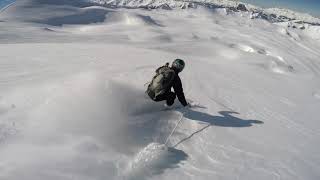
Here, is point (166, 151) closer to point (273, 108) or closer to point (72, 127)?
point (72, 127)

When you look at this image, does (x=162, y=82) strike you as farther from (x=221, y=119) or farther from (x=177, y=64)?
(x=221, y=119)

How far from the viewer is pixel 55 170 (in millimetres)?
5574

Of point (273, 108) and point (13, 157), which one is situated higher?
point (13, 157)

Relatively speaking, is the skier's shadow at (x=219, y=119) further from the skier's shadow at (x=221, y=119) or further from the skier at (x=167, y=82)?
the skier at (x=167, y=82)

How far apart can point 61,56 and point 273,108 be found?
8031 mm

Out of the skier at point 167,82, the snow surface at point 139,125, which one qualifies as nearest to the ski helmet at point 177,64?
the skier at point 167,82

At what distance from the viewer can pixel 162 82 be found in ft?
25.5

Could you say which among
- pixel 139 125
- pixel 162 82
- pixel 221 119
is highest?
pixel 162 82

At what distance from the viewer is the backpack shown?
7727 mm

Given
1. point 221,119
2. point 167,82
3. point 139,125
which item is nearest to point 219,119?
point 221,119

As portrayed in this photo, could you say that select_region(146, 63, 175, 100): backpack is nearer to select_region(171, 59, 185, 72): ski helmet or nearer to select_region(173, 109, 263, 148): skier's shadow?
select_region(171, 59, 185, 72): ski helmet

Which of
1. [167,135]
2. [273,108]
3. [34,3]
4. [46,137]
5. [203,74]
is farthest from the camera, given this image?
[34,3]

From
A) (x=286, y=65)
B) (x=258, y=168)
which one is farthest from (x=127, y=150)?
(x=286, y=65)

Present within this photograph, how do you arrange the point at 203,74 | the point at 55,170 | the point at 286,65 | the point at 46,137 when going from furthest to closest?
the point at 286,65 < the point at 203,74 < the point at 46,137 < the point at 55,170
